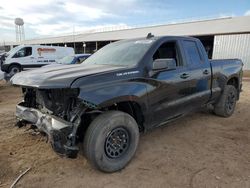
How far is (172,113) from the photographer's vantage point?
4.39 metres

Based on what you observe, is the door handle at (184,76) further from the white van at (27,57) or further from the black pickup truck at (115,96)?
the white van at (27,57)

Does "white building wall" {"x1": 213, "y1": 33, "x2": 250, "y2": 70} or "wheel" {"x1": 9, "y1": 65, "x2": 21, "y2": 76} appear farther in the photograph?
"white building wall" {"x1": 213, "y1": 33, "x2": 250, "y2": 70}

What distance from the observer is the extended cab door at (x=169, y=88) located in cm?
391

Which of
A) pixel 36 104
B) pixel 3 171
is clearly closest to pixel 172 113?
pixel 36 104

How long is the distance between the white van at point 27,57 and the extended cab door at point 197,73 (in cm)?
1371

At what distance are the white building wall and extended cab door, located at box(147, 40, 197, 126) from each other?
19.8m

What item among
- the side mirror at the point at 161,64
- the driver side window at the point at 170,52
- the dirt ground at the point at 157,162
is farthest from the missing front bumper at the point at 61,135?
the driver side window at the point at 170,52

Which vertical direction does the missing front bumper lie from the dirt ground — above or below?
above

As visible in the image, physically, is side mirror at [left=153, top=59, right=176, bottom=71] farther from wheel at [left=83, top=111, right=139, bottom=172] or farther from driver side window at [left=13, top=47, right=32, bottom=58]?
driver side window at [left=13, top=47, right=32, bottom=58]

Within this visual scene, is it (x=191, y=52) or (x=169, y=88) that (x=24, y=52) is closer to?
(x=191, y=52)

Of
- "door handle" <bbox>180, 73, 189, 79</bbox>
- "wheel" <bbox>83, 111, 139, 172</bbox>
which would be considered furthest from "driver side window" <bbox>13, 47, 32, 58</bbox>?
"wheel" <bbox>83, 111, 139, 172</bbox>

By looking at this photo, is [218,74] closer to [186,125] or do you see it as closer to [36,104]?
[186,125]

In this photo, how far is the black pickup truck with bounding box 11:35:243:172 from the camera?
315 cm

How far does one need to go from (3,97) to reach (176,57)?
7057 millimetres
